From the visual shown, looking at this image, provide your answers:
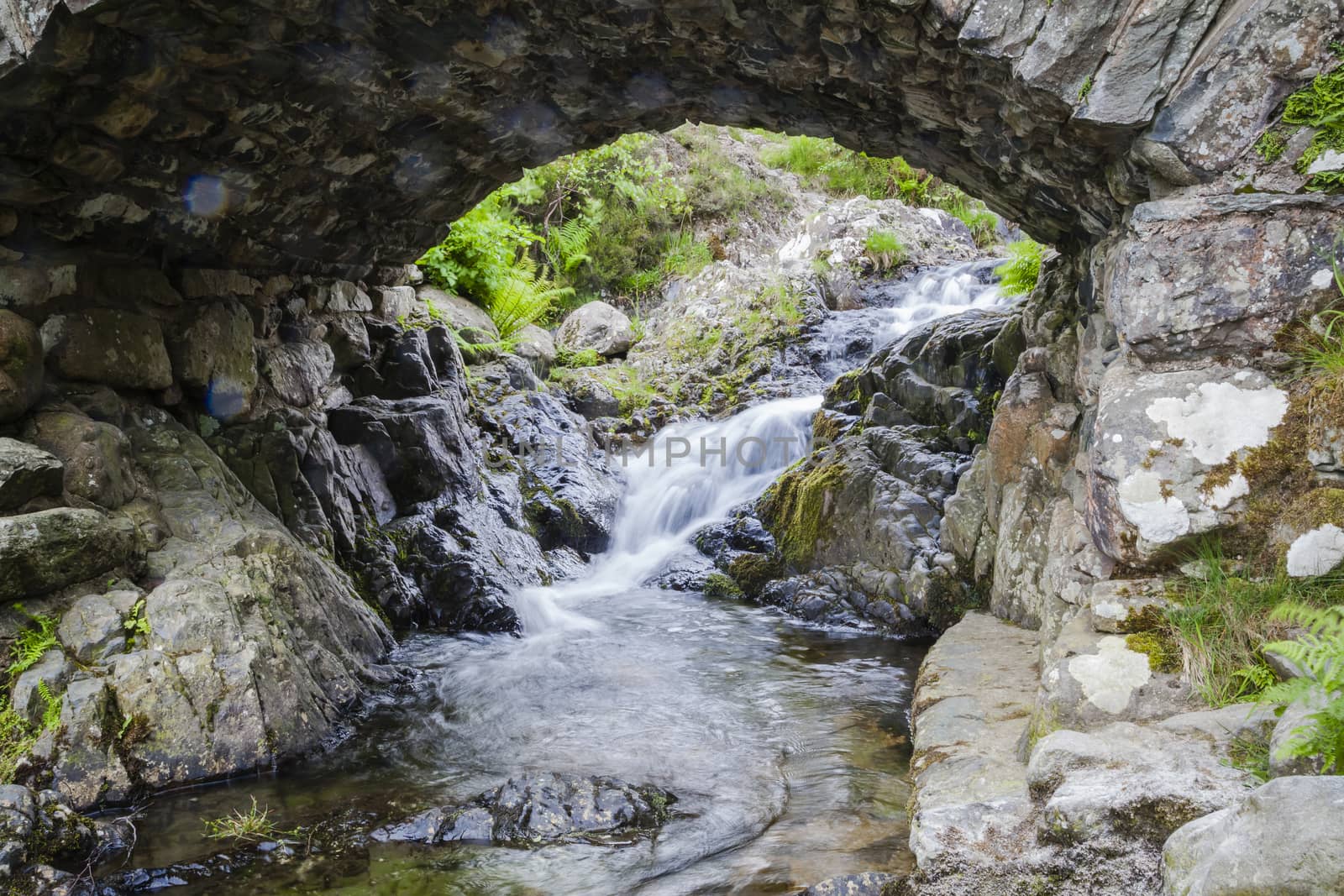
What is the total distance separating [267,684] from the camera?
540 centimetres

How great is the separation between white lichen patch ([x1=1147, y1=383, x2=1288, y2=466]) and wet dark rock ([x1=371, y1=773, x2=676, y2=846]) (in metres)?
3.25

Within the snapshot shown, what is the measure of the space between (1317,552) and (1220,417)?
A: 74 centimetres

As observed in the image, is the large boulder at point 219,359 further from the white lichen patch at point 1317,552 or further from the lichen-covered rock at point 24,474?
the white lichen patch at point 1317,552

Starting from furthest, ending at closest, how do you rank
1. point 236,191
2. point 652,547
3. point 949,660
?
point 652,547 → point 236,191 → point 949,660

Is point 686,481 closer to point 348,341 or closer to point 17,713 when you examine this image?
point 348,341

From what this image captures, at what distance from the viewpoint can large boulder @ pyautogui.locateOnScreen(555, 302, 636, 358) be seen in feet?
51.6

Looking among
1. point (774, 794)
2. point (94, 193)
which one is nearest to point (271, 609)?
point (94, 193)

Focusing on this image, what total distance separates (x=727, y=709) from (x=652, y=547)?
178 inches

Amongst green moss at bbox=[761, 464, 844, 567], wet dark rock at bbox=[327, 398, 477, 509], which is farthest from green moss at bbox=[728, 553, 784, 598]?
wet dark rock at bbox=[327, 398, 477, 509]

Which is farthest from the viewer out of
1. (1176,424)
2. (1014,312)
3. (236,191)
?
(1014,312)

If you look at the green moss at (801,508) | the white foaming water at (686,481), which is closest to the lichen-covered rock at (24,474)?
the white foaming water at (686,481)

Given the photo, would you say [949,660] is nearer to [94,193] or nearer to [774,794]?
[774,794]

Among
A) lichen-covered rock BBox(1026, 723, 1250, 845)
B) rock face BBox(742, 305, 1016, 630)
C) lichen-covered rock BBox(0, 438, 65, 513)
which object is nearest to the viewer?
lichen-covered rock BBox(1026, 723, 1250, 845)

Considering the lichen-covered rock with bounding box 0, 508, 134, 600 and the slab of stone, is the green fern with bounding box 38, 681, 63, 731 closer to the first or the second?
the lichen-covered rock with bounding box 0, 508, 134, 600
